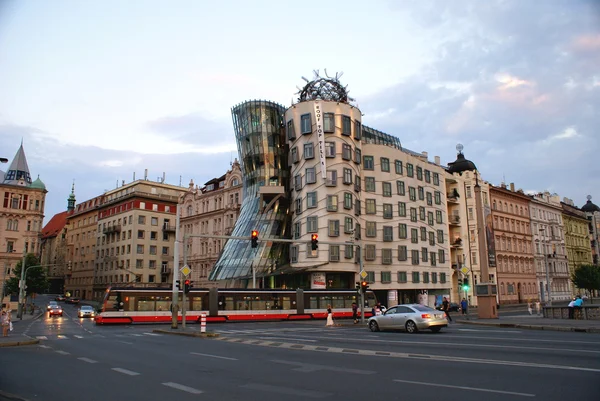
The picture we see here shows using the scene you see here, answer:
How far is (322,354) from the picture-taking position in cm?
1506

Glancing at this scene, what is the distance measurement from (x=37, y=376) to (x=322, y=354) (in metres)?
7.78

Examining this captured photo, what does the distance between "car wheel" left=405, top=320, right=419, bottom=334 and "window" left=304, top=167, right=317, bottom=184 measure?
3124 cm

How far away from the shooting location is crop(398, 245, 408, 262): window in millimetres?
58588

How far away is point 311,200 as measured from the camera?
176 ft

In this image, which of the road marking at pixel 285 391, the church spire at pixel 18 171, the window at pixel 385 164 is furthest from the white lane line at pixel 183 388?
the church spire at pixel 18 171

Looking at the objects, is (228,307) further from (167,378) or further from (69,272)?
(69,272)

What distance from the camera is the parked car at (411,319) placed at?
22719 mm

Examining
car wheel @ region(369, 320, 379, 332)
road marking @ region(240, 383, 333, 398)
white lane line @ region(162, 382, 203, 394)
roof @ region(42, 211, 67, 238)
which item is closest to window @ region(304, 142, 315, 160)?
car wheel @ region(369, 320, 379, 332)

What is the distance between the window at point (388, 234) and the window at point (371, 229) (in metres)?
1.33

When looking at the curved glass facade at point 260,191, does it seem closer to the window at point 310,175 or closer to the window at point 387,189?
the window at point 310,175

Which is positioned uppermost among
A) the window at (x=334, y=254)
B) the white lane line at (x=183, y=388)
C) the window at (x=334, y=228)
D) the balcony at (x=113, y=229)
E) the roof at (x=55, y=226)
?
the roof at (x=55, y=226)

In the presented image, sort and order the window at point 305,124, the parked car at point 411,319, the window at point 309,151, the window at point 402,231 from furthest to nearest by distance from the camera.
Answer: the window at point 402,231
the window at point 305,124
the window at point 309,151
the parked car at point 411,319

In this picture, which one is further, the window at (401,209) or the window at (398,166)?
the window at (398,166)

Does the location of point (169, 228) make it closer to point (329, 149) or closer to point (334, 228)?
point (329, 149)
